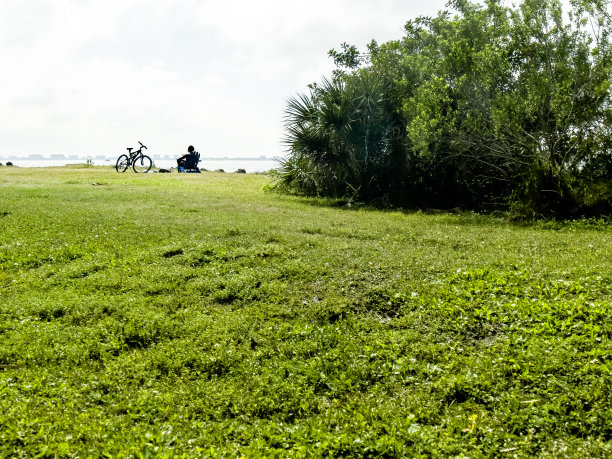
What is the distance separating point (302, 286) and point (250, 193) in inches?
552

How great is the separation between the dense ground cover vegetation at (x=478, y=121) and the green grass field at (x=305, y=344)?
421cm

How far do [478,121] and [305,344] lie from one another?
37.8 ft

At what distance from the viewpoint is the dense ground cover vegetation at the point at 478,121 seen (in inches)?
534

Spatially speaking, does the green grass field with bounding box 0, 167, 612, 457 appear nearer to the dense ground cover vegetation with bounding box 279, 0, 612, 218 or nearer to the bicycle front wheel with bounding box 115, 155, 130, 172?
the dense ground cover vegetation with bounding box 279, 0, 612, 218

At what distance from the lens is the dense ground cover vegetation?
44.5ft

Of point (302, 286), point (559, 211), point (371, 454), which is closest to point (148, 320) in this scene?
point (302, 286)

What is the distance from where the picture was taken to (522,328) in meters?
6.10

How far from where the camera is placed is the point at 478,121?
1502cm

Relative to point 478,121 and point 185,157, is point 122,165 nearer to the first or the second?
point 185,157

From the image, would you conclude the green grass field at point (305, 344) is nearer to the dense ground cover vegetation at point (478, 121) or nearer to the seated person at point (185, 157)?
the dense ground cover vegetation at point (478, 121)

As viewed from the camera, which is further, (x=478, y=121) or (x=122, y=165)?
(x=122, y=165)

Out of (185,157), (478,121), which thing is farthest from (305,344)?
(185,157)

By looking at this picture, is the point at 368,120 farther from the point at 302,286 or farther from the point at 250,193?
the point at 302,286

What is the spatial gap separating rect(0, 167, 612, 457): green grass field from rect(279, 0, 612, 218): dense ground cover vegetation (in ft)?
13.8
